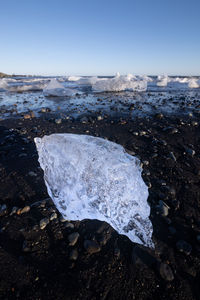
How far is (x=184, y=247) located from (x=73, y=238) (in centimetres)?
138

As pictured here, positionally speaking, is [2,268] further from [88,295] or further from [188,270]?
[188,270]

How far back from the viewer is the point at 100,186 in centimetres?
203

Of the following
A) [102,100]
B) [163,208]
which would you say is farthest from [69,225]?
[102,100]

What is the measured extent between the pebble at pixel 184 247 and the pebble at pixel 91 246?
98 centimetres

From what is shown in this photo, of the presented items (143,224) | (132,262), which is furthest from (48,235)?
(143,224)

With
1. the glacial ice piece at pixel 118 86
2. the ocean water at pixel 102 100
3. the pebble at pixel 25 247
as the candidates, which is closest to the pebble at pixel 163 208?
the pebble at pixel 25 247

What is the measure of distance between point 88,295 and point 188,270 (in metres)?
1.11

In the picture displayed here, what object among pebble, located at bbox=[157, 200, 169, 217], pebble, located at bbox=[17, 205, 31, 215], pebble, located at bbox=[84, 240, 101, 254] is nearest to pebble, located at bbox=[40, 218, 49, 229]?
pebble, located at bbox=[17, 205, 31, 215]

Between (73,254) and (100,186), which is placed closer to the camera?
(73,254)

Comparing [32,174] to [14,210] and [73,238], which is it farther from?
[73,238]

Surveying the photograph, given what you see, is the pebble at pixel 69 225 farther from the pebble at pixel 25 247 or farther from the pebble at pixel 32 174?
the pebble at pixel 32 174

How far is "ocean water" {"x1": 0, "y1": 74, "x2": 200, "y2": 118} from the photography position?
292 inches

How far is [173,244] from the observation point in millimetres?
2031

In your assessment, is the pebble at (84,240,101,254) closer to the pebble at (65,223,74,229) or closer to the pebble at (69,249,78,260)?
the pebble at (69,249,78,260)
